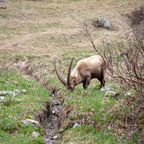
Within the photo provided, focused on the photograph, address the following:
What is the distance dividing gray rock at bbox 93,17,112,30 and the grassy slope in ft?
4.81

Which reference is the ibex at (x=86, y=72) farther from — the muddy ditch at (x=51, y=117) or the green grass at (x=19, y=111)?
the green grass at (x=19, y=111)

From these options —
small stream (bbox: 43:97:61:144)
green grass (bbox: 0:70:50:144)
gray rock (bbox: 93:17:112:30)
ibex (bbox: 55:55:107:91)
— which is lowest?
small stream (bbox: 43:97:61:144)

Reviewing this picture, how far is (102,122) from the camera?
6.55 meters

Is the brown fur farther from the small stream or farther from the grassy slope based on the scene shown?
the small stream

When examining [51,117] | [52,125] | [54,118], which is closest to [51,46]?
[51,117]

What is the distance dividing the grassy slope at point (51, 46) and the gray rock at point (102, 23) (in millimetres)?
1467

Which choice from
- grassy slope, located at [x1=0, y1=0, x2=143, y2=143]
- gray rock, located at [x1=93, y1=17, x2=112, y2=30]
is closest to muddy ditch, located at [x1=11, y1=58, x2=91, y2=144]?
grassy slope, located at [x1=0, y1=0, x2=143, y2=143]

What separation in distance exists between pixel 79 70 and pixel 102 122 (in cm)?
455

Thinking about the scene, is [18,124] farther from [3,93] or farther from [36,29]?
[36,29]

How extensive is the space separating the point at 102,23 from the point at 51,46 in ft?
33.1

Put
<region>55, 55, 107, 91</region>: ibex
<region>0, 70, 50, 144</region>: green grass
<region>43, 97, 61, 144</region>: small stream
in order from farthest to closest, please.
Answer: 1. <region>55, 55, 107, 91</region>: ibex
2. <region>43, 97, 61, 144</region>: small stream
3. <region>0, 70, 50, 144</region>: green grass

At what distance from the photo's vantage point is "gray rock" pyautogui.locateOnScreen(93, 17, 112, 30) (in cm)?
2836

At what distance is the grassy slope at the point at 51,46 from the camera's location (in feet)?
22.7

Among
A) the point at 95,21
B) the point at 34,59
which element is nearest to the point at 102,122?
the point at 34,59
